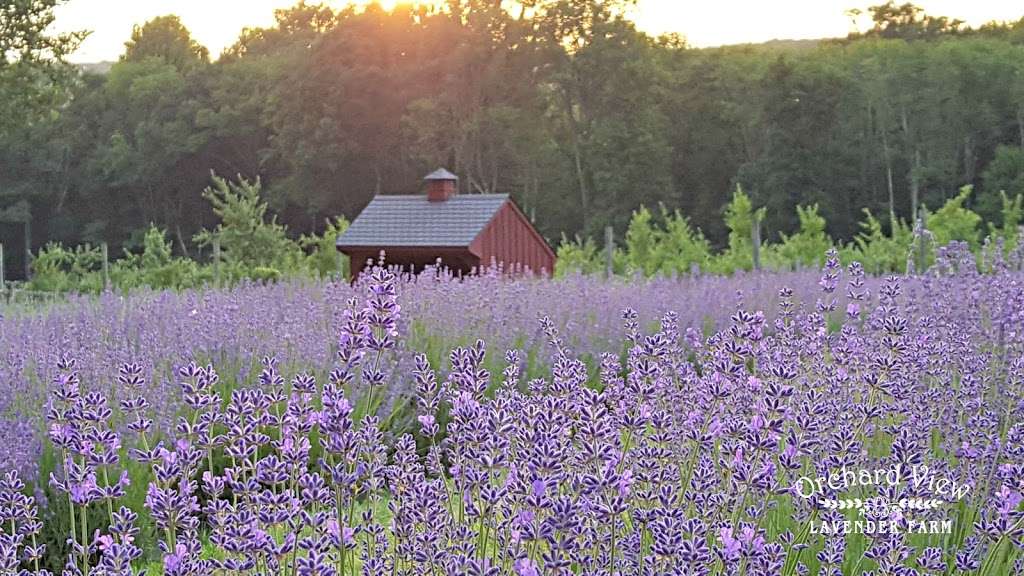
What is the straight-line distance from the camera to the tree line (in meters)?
39.7

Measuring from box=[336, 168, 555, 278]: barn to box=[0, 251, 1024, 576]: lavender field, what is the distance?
1101cm

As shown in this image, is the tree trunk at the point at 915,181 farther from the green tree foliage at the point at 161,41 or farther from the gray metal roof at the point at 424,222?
the green tree foliage at the point at 161,41

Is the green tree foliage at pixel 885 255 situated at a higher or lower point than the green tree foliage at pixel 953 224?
lower

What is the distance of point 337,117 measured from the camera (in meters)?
39.4

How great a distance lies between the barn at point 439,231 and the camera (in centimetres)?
1670

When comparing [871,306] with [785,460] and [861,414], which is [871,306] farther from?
[785,460]

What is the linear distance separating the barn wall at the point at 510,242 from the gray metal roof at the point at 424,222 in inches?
9.2

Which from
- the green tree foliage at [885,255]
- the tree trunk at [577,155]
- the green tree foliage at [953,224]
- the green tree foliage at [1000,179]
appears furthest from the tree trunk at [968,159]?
the green tree foliage at [953,224]

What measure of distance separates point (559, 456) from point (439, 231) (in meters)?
15.2

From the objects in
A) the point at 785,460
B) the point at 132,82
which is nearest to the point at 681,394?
the point at 785,460

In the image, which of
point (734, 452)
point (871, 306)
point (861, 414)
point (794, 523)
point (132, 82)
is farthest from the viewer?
point (132, 82)

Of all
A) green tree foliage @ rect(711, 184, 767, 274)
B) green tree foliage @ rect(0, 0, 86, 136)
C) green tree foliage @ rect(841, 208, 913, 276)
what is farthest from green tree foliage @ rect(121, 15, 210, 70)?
green tree foliage @ rect(841, 208, 913, 276)

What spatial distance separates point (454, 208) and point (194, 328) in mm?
11763

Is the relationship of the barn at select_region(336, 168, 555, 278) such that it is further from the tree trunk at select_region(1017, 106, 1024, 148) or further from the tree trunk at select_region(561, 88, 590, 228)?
the tree trunk at select_region(1017, 106, 1024, 148)
